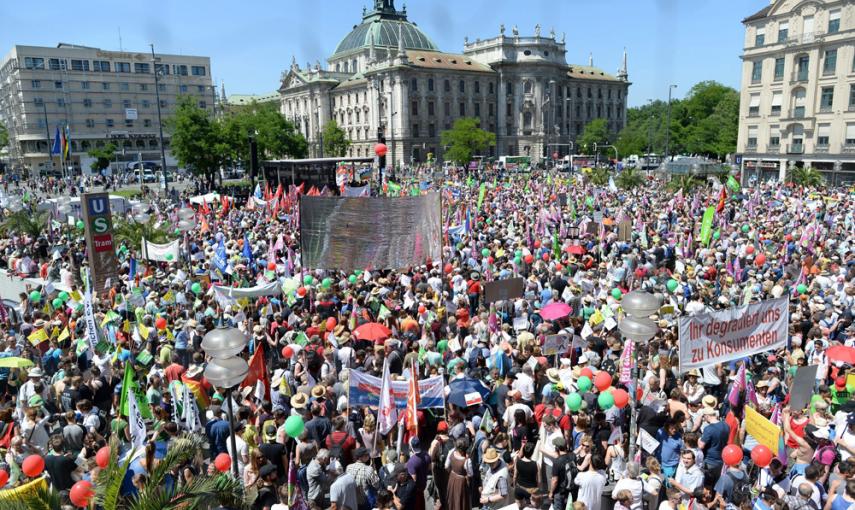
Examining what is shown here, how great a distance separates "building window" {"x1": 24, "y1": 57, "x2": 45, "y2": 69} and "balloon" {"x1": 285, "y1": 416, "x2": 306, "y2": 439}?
95.3m

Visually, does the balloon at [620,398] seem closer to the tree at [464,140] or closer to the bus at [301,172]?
the bus at [301,172]

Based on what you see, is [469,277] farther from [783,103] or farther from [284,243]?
[783,103]

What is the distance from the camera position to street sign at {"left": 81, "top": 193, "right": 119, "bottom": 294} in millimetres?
15547

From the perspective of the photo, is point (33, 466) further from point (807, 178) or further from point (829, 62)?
point (829, 62)

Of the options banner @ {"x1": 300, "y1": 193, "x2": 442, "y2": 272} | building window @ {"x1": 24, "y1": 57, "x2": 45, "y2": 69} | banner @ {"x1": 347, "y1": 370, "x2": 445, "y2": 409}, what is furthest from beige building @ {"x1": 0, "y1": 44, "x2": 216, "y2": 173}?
banner @ {"x1": 347, "y1": 370, "x2": 445, "y2": 409}

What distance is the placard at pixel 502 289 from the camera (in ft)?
39.8

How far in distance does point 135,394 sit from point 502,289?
676 centimetres

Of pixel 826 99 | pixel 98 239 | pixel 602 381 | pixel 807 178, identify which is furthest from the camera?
pixel 826 99

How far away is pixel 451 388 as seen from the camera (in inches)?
327

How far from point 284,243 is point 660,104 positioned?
115801 millimetres

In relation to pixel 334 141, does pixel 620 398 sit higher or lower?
lower

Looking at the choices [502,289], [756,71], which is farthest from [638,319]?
[756,71]

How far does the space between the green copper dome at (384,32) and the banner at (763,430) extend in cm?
10402

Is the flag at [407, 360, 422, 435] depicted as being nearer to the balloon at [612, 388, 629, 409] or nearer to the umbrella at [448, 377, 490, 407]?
the umbrella at [448, 377, 490, 407]
